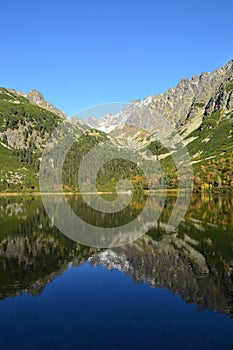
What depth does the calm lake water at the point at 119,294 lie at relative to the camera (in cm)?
2628

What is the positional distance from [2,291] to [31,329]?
11759 millimetres

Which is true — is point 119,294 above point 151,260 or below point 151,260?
below

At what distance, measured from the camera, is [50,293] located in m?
38.4

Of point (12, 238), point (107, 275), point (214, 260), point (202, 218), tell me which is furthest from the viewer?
point (202, 218)

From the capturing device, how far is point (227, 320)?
2906 centimetres

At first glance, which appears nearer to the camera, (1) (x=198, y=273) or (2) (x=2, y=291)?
(2) (x=2, y=291)

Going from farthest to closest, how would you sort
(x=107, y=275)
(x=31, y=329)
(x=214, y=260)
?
(x=214, y=260) → (x=107, y=275) → (x=31, y=329)

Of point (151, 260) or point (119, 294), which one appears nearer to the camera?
point (119, 294)

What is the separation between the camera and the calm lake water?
26.3 meters

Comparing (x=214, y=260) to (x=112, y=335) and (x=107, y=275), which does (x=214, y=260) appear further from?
(x=112, y=335)

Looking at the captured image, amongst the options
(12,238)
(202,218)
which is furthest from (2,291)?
(202,218)

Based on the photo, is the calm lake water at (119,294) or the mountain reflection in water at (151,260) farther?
the mountain reflection in water at (151,260)

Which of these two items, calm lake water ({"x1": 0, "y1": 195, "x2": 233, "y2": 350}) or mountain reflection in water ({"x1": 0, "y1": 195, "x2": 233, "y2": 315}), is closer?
calm lake water ({"x1": 0, "y1": 195, "x2": 233, "y2": 350})

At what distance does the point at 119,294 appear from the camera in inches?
1481
